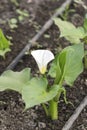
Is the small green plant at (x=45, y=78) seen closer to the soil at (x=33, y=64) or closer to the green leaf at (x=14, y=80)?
the green leaf at (x=14, y=80)

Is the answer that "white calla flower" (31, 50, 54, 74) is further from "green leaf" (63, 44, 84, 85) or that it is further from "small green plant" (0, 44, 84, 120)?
"green leaf" (63, 44, 84, 85)

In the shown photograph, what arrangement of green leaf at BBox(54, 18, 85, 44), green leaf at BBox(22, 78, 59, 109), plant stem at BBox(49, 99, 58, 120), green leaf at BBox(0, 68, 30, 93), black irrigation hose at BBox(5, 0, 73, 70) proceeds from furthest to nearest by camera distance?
1. black irrigation hose at BBox(5, 0, 73, 70)
2. green leaf at BBox(54, 18, 85, 44)
3. plant stem at BBox(49, 99, 58, 120)
4. green leaf at BBox(0, 68, 30, 93)
5. green leaf at BBox(22, 78, 59, 109)

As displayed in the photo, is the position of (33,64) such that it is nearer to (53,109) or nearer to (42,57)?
(53,109)

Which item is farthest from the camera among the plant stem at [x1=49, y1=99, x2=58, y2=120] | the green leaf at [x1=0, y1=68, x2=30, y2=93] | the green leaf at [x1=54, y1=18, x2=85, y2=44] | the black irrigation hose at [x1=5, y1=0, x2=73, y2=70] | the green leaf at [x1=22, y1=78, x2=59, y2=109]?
the black irrigation hose at [x1=5, y1=0, x2=73, y2=70]

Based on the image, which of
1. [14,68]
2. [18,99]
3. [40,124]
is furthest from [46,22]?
[40,124]

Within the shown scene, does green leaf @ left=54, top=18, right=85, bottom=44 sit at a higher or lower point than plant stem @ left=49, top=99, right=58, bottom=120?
higher

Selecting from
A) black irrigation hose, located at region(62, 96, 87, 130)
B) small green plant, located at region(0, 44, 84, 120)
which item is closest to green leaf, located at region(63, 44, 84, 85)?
small green plant, located at region(0, 44, 84, 120)
